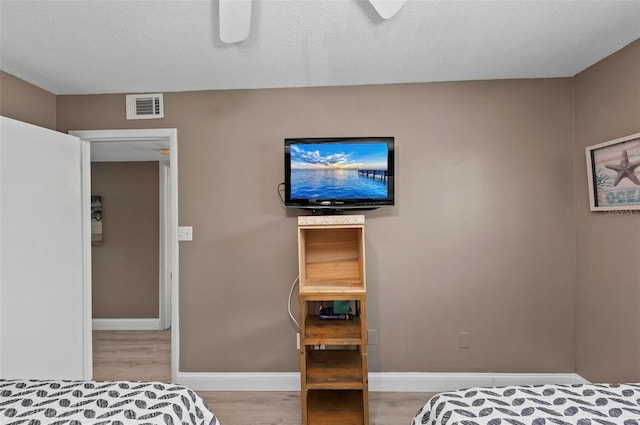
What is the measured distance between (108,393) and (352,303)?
5.57ft

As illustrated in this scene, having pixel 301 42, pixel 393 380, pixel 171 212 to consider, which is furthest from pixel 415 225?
pixel 171 212

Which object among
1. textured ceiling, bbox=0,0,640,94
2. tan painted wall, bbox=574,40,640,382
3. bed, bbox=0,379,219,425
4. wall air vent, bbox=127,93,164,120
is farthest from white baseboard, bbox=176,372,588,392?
textured ceiling, bbox=0,0,640,94

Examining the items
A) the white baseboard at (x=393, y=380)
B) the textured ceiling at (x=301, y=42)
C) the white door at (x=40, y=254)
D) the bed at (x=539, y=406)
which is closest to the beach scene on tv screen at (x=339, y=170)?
the textured ceiling at (x=301, y=42)

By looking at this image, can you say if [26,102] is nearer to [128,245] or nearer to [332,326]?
[128,245]

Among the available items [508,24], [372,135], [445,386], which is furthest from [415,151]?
[445,386]

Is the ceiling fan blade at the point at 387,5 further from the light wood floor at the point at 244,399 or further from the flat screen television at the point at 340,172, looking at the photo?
the light wood floor at the point at 244,399

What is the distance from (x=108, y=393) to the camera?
159cm

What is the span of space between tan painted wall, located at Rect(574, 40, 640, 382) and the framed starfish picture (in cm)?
7

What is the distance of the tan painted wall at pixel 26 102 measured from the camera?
2.60 meters

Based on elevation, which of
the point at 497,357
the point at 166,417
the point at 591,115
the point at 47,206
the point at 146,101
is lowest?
the point at 497,357

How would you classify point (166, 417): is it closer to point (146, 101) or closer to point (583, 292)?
point (146, 101)

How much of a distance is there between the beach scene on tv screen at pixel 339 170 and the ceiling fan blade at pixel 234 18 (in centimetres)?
105

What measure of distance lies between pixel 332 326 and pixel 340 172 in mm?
1050

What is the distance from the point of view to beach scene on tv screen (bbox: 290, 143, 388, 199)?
278 cm
